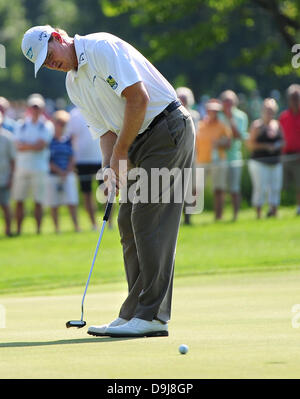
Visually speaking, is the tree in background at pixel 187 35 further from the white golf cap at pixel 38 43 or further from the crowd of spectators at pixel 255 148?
the white golf cap at pixel 38 43

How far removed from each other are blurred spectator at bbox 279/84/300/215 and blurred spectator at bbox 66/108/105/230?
3.11m

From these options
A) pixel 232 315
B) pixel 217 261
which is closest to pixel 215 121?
pixel 217 261

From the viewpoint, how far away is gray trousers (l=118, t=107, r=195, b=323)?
6254 millimetres

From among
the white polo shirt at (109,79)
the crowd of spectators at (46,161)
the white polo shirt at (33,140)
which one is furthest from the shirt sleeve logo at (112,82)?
the white polo shirt at (33,140)

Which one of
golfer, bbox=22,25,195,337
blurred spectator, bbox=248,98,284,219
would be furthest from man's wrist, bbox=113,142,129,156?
blurred spectator, bbox=248,98,284,219

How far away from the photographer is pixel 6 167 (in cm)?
1625

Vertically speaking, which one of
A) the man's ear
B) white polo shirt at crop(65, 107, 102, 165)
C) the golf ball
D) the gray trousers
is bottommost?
the golf ball

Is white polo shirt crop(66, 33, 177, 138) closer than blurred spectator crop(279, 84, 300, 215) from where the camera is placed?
Yes

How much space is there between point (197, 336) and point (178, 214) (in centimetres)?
90

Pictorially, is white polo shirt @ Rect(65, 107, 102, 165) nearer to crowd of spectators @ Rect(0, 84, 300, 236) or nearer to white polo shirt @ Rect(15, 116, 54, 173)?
crowd of spectators @ Rect(0, 84, 300, 236)

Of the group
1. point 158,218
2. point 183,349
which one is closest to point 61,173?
point 158,218

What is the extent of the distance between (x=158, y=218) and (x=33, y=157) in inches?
416

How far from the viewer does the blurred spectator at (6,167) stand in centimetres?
1603

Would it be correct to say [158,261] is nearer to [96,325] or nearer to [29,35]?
[96,325]
